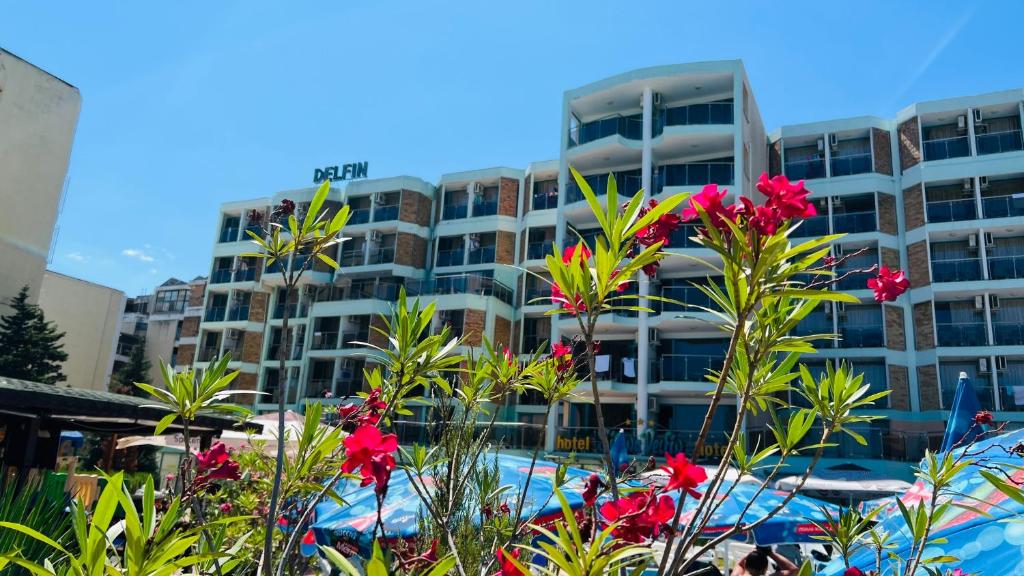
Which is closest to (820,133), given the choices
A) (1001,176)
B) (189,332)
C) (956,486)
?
(1001,176)

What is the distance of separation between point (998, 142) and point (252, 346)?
36.1 m

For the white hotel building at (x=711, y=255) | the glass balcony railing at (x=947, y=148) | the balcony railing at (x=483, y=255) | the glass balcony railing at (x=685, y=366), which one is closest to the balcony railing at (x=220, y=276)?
the white hotel building at (x=711, y=255)

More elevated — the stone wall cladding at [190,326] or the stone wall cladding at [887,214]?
the stone wall cladding at [887,214]

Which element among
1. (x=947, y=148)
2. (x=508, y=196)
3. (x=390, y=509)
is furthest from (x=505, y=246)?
(x=390, y=509)

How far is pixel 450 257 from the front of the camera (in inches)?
1355

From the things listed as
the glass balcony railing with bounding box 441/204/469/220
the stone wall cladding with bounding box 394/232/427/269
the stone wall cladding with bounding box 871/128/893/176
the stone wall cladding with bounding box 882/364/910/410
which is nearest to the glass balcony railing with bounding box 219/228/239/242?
the stone wall cladding with bounding box 394/232/427/269

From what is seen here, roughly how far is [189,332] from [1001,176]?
146 ft

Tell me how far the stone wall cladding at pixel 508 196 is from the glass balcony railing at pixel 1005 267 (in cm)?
1950

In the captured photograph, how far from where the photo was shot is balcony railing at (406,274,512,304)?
30969 millimetres

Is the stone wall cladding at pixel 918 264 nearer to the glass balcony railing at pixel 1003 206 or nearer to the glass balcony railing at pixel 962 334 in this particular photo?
the glass balcony railing at pixel 962 334

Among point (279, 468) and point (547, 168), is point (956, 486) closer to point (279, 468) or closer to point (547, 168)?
point (279, 468)

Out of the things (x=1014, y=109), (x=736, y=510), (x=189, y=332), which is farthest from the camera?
(x=189, y=332)

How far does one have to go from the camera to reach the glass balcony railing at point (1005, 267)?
78.6 ft

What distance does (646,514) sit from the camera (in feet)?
7.06
